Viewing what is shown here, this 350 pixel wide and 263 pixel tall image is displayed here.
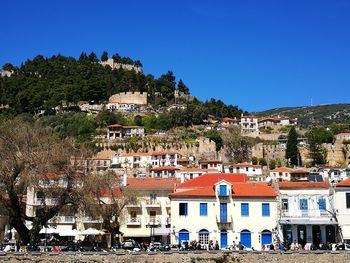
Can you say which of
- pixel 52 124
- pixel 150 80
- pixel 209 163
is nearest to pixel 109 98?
pixel 150 80

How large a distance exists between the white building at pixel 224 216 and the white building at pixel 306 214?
3.84 ft

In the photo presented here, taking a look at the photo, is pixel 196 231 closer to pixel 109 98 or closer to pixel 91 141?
pixel 91 141

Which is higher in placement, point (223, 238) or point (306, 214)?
point (306, 214)

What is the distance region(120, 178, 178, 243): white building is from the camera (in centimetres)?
5028

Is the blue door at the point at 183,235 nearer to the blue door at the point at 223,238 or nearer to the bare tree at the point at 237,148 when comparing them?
the blue door at the point at 223,238

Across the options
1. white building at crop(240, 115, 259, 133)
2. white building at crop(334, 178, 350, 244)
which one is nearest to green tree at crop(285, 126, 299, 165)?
white building at crop(240, 115, 259, 133)

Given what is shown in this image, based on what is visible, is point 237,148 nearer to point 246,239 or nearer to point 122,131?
point 122,131

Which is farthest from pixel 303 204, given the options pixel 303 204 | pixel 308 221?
pixel 308 221

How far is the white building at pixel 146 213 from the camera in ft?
165

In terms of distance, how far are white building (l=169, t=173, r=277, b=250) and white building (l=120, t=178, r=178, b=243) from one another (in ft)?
24.5

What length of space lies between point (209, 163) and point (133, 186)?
156 feet

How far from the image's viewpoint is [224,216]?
42.3 m

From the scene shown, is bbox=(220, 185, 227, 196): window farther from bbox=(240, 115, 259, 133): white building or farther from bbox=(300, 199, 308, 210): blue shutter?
bbox=(240, 115, 259, 133): white building

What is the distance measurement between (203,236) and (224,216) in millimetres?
2290
